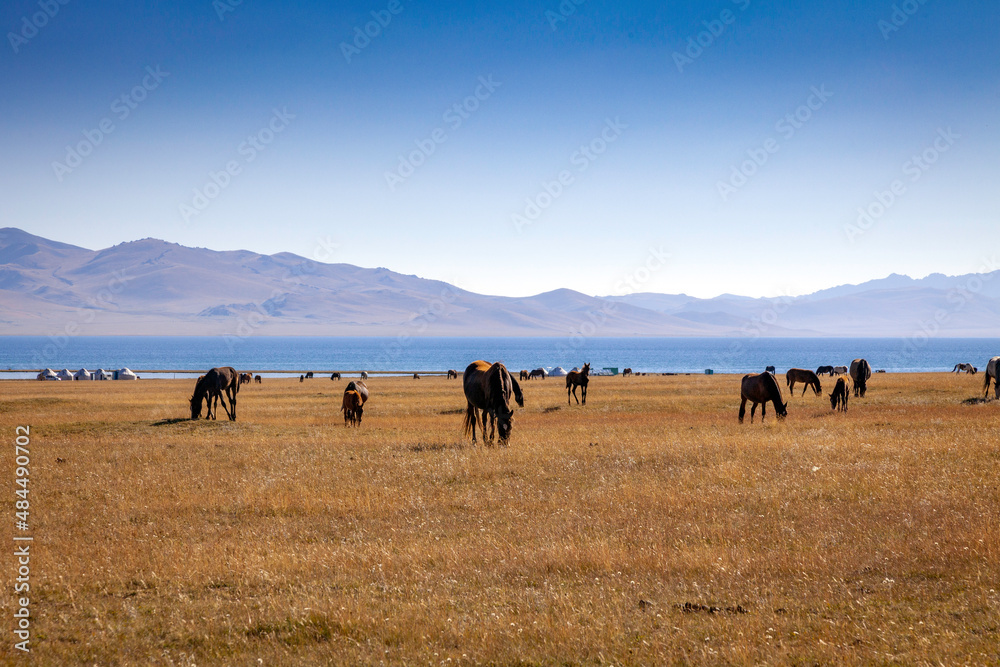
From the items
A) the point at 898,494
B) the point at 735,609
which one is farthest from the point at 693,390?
the point at 735,609

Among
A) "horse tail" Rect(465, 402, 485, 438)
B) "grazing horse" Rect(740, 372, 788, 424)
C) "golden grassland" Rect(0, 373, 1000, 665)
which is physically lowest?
"golden grassland" Rect(0, 373, 1000, 665)

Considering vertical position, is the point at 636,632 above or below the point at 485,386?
below

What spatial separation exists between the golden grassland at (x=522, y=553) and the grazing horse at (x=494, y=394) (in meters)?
1.27

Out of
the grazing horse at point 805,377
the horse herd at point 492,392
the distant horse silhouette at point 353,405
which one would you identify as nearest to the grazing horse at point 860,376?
the horse herd at point 492,392

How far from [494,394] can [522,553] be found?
12.5m

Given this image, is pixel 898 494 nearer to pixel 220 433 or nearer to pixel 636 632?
pixel 636 632

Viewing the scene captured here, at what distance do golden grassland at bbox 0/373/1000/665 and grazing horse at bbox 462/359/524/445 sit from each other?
49.9 inches

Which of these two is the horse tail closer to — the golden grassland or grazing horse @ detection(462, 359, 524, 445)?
grazing horse @ detection(462, 359, 524, 445)

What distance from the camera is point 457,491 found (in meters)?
14.7

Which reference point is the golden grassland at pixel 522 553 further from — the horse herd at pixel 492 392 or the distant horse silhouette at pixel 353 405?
the distant horse silhouette at pixel 353 405

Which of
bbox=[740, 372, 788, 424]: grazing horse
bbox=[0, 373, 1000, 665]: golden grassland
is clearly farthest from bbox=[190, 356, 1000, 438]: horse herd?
bbox=[0, 373, 1000, 665]: golden grassland

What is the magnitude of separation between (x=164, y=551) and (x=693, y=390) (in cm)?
5372

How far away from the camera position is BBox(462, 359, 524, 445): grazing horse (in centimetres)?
2188

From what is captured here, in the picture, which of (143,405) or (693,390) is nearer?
(143,405)
